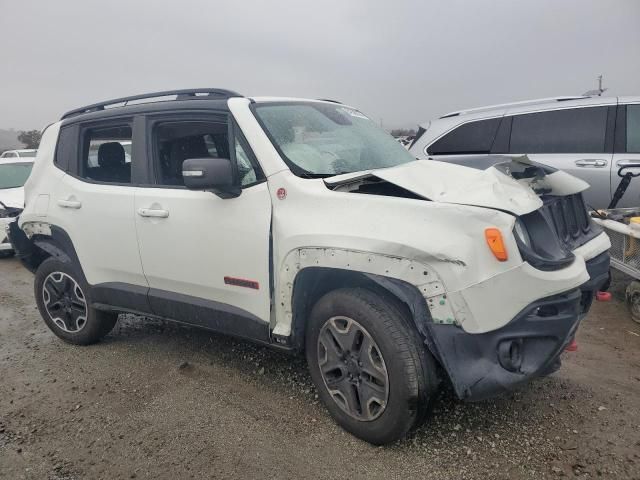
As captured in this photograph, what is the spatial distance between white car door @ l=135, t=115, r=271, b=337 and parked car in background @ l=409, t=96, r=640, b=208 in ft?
11.3

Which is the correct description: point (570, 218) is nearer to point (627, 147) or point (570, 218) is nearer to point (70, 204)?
point (627, 147)

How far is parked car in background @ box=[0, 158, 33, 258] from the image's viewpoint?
7.87m

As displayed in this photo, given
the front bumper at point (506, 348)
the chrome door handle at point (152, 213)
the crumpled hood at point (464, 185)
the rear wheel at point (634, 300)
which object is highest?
the crumpled hood at point (464, 185)

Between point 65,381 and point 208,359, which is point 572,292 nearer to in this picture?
point 208,359

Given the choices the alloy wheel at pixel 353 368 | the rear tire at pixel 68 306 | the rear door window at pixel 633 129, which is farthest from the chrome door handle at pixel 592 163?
the rear tire at pixel 68 306

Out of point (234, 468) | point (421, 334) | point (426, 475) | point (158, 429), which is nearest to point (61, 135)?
point (158, 429)

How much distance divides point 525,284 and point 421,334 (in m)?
0.54

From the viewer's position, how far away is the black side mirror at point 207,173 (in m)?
2.79

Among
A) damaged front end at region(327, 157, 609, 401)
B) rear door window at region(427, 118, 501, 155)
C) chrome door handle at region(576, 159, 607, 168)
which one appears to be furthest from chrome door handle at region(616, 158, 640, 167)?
damaged front end at region(327, 157, 609, 401)

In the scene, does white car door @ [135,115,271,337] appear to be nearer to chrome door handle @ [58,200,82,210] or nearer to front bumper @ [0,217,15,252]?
chrome door handle @ [58,200,82,210]

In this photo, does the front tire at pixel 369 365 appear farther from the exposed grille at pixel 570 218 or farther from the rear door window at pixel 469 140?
the rear door window at pixel 469 140

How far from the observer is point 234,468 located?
8.49ft

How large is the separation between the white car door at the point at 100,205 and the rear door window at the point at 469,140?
3.91m

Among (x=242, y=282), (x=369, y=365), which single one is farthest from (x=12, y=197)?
(x=369, y=365)
